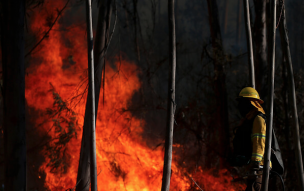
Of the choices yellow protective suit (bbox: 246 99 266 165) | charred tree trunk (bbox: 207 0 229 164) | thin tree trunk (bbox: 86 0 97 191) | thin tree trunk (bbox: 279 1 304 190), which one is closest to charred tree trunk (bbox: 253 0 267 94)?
charred tree trunk (bbox: 207 0 229 164)

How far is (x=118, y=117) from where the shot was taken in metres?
9.66

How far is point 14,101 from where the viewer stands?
209 inches

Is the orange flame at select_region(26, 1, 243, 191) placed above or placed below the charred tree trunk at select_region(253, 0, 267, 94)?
below

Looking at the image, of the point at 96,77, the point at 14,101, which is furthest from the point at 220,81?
the point at 14,101

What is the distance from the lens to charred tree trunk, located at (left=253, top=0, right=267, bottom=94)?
26.7ft

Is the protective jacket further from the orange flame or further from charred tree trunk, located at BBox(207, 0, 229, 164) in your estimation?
charred tree trunk, located at BBox(207, 0, 229, 164)

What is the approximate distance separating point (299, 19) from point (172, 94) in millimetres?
25272

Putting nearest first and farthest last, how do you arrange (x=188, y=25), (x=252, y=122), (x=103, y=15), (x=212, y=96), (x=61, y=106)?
(x=252, y=122), (x=103, y=15), (x=61, y=106), (x=212, y=96), (x=188, y=25)

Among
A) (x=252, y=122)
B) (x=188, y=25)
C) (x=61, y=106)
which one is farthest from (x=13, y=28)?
(x=188, y=25)

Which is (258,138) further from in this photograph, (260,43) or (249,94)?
(260,43)

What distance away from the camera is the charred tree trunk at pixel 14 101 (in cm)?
529

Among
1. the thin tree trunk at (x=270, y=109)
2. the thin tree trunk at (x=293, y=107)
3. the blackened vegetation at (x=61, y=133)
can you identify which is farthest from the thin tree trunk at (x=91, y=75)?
the blackened vegetation at (x=61, y=133)

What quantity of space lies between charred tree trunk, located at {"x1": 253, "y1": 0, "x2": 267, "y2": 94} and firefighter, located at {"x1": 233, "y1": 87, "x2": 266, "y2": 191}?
Answer: 378 centimetres

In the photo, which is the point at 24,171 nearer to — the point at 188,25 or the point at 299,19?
the point at 188,25
